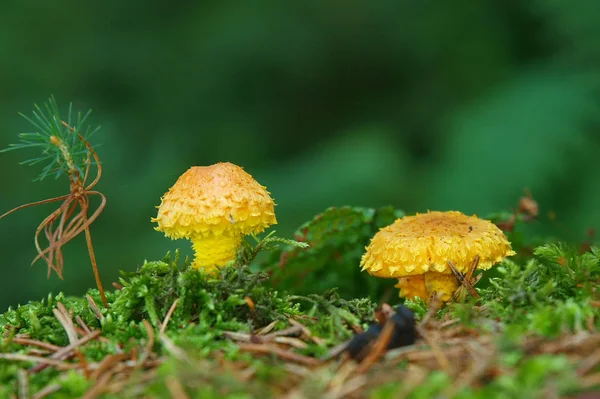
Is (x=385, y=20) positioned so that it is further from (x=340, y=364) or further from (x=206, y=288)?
(x=340, y=364)

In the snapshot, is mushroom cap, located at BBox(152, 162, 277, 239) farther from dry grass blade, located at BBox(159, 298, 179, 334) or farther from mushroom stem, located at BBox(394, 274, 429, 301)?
mushroom stem, located at BBox(394, 274, 429, 301)

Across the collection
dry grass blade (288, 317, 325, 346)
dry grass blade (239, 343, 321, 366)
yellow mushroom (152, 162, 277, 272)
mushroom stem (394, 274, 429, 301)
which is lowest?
mushroom stem (394, 274, 429, 301)

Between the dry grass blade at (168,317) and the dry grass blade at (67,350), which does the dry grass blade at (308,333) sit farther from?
the dry grass blade at (67,350)

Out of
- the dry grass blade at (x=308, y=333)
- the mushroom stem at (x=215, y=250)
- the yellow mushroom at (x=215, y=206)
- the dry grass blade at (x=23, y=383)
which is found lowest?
the dry grass blade at (x=308, y=333)

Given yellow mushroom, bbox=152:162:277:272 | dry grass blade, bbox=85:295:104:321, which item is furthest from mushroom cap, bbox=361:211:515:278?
dry grass blade, bbox=85:295:104:321

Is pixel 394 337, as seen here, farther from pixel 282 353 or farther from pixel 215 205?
pixel 215 205

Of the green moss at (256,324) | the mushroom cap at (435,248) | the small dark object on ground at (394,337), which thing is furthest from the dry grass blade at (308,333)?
the mushroom cap at (435,248)
